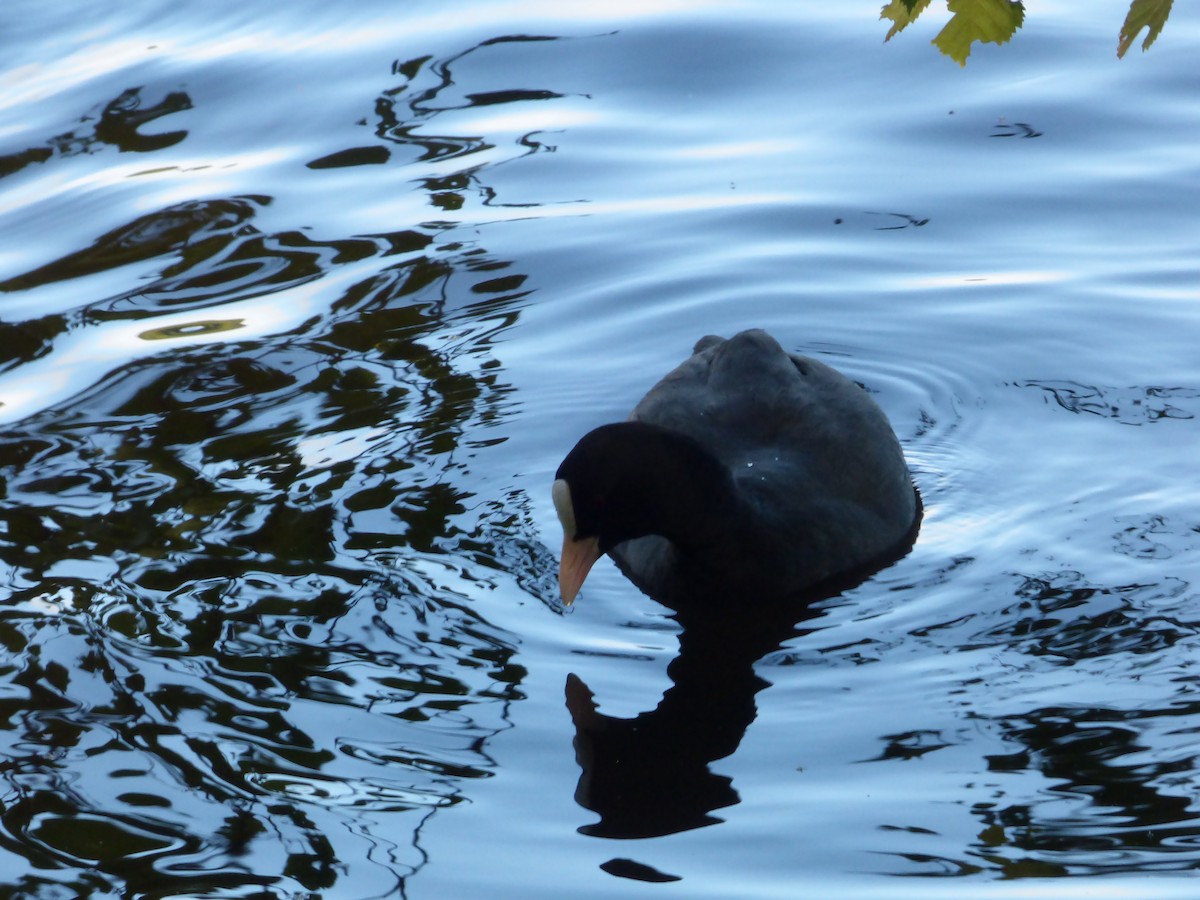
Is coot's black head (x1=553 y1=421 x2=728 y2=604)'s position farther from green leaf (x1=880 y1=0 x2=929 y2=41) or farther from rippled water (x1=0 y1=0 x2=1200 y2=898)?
green leaf (x1=880 y1=0 x2=929 y2=41)

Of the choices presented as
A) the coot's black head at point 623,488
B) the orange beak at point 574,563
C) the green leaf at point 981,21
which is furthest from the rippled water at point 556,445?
the green leaf at point 981,21

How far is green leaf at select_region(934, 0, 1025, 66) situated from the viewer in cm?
245

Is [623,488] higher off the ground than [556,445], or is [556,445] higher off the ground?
[623,488]

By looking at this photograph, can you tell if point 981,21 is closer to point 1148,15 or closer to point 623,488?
point 1148,15

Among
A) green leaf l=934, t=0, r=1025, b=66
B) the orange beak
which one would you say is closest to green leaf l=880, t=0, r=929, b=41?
green leaf l=934, t=0, r=1025, b=66

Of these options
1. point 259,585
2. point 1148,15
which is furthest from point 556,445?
point 1148,15

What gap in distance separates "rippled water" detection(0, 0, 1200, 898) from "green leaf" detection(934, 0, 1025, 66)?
2.21m

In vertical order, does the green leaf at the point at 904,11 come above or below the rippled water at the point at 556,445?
above

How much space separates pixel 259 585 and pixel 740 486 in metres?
1.60

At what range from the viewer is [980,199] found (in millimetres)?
8672

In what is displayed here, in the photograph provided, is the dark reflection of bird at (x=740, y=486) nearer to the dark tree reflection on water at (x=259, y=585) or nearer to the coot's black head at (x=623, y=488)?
the coot's black head at (x=623, y=488)

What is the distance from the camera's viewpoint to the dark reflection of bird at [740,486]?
5.40 m

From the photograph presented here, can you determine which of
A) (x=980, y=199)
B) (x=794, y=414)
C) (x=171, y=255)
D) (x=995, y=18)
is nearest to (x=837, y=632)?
(x=794, y=414)

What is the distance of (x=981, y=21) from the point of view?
2.49m
